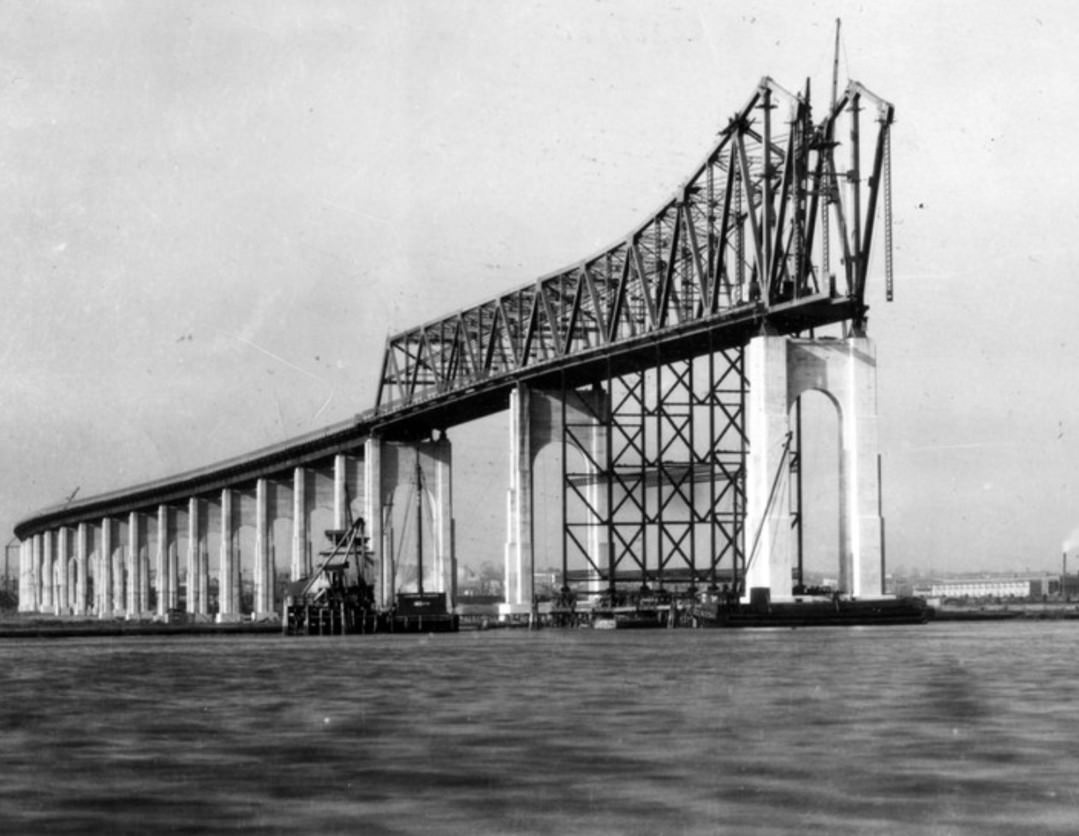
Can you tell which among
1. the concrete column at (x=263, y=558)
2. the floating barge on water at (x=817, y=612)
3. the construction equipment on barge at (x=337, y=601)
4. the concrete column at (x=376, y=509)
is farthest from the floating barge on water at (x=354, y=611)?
the concrete column at (x=263, y=558)

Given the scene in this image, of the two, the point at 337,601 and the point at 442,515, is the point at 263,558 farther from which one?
the point at 337,601

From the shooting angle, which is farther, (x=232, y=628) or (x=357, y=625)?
(x=232, y=628)

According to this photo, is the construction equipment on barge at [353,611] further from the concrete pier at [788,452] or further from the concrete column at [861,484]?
the concrete column at [861,484]

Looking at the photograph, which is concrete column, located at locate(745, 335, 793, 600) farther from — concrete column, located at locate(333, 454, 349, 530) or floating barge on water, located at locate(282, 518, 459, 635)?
concrete column, located at locate(333, 454, 349, 530)

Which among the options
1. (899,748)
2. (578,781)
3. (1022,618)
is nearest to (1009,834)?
(578,781)

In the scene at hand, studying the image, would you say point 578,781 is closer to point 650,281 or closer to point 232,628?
point 650,281

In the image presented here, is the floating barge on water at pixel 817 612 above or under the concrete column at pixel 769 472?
under
